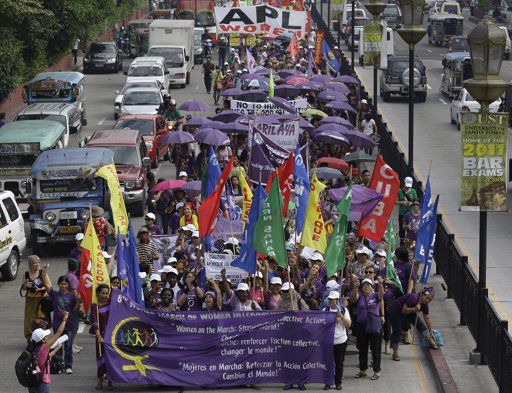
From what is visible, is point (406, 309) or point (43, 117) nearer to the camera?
point (406, 309)

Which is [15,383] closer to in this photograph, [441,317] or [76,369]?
[76,369]

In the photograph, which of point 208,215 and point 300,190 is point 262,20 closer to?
point 300,190

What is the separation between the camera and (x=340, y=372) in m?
19.1

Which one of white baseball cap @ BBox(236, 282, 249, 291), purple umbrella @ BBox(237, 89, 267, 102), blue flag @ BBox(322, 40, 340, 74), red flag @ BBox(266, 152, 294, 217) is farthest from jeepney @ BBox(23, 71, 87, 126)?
white baseball cap @ BBox(236, 282, 249, 291)

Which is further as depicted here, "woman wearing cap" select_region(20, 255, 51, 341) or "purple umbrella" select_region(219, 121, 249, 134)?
"purple umbrella" select_region(219, 121, 249, 134)

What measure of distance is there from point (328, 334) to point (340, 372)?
1.77 feet

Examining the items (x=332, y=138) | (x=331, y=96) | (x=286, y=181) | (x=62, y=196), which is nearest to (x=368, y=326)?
(x=286, y=181)

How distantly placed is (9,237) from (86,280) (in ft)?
20.6

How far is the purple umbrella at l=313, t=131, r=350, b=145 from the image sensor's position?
33.0 meters

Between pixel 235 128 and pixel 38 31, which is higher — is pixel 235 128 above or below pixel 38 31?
below

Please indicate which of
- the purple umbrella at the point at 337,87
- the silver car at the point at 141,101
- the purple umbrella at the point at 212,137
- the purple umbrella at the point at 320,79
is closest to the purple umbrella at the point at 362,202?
the purple umbrella at the point at 212,137

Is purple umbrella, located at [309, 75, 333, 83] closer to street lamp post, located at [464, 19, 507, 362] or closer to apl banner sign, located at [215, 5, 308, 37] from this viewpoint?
apl banner sign, located at [215, 5, 308, 37]

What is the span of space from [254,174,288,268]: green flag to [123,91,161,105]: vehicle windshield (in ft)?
86.3

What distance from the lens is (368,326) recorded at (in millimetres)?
19484
